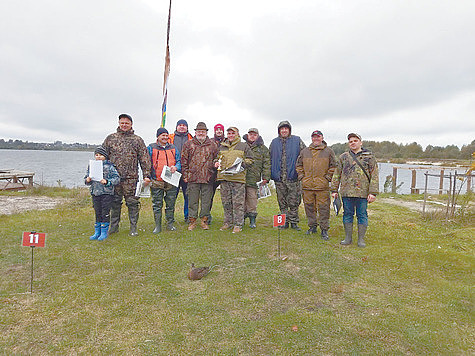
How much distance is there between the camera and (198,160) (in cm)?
581

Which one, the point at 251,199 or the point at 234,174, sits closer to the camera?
the point at 234,174

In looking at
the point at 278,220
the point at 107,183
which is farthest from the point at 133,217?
the point at 278,220

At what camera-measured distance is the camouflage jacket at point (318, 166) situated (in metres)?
5.47

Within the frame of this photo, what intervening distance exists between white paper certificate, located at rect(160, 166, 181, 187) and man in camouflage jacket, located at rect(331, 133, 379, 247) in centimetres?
292

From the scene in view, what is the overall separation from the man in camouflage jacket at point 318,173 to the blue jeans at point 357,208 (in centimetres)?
35

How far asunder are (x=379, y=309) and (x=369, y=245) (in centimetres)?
240

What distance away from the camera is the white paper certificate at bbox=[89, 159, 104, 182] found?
496cm

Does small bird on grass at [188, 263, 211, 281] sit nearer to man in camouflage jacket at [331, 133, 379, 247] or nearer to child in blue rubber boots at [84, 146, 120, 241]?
child in blue rubber boots at [84, 146, 120, 241]

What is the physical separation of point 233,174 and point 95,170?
2448 mm

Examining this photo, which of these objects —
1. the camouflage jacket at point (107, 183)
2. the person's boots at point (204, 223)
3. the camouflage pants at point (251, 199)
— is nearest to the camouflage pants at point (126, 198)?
the camouflage jacket at point (107, 183)

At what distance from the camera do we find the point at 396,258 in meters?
4.55

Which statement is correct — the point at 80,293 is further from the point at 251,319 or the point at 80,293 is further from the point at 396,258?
the point at 396,258

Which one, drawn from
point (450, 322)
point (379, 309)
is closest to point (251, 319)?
point (379, 309)

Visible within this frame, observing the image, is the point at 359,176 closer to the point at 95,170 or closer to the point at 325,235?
the point at 325,235
